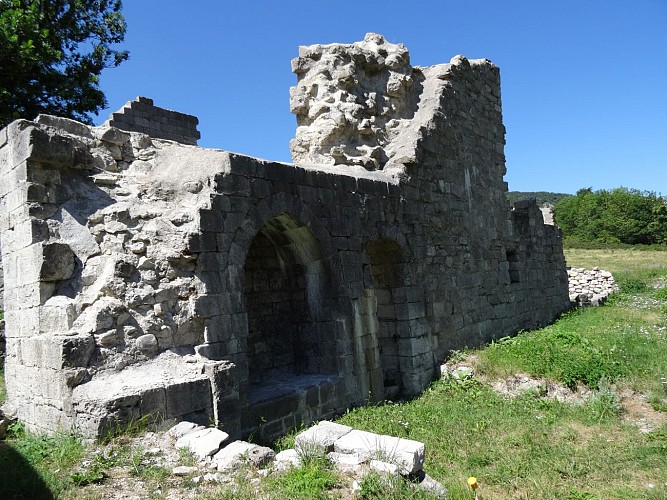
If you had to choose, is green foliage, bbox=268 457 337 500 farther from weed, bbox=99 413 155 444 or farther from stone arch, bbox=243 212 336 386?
stone arch, bbox=243 212 336 386

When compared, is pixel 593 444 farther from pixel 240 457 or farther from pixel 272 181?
pixel 272 181

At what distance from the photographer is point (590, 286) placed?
18.6 metres

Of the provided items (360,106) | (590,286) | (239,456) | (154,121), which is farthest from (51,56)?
(590,286)

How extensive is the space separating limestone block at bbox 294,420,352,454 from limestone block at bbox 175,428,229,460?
673 mm

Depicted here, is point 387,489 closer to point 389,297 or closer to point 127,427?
point 127,427

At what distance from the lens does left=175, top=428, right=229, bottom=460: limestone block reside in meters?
4.27

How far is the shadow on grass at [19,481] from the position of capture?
3.64 metres

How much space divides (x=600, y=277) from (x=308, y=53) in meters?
15.6

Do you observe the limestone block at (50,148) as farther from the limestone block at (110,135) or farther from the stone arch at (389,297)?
the stone arch at (389,297)

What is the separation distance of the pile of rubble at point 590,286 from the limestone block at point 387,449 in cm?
1293

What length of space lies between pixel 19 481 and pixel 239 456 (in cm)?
162

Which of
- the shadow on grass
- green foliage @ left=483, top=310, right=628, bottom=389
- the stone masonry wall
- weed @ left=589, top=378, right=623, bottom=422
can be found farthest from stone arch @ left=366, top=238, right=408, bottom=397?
the stone masonry wall

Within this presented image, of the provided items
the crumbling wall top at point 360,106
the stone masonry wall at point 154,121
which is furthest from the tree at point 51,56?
the crumbling wall top at point 360,106

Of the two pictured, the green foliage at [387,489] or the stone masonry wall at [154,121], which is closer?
the green foliage at [387,489]
